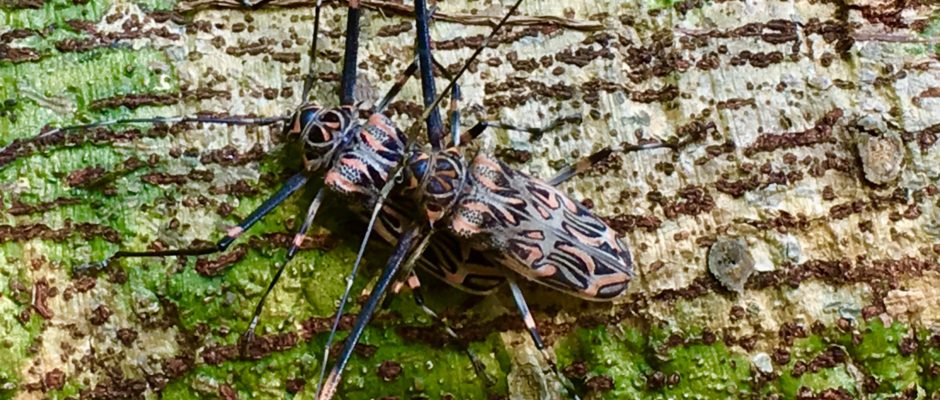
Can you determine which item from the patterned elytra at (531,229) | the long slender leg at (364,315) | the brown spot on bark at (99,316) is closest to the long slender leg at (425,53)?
the patterned elytra at (531,229)

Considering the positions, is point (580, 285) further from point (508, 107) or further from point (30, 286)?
point (30, 286)

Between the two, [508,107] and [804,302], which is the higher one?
[508,107]

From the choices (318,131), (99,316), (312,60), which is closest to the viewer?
(99,316)

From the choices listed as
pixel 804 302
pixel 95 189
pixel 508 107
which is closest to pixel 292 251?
pixel 95 189

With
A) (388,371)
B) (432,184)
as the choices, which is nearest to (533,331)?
(388,371)

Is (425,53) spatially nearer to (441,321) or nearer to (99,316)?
(441,321)

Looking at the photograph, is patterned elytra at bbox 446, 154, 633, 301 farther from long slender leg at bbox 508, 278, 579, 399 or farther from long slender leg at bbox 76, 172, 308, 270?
long slender leg at bbox 76, 172, 308, 270

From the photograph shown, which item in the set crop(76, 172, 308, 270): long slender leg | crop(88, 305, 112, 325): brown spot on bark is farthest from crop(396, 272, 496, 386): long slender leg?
crop(88, 305, 112, 325): brown spot on bark
